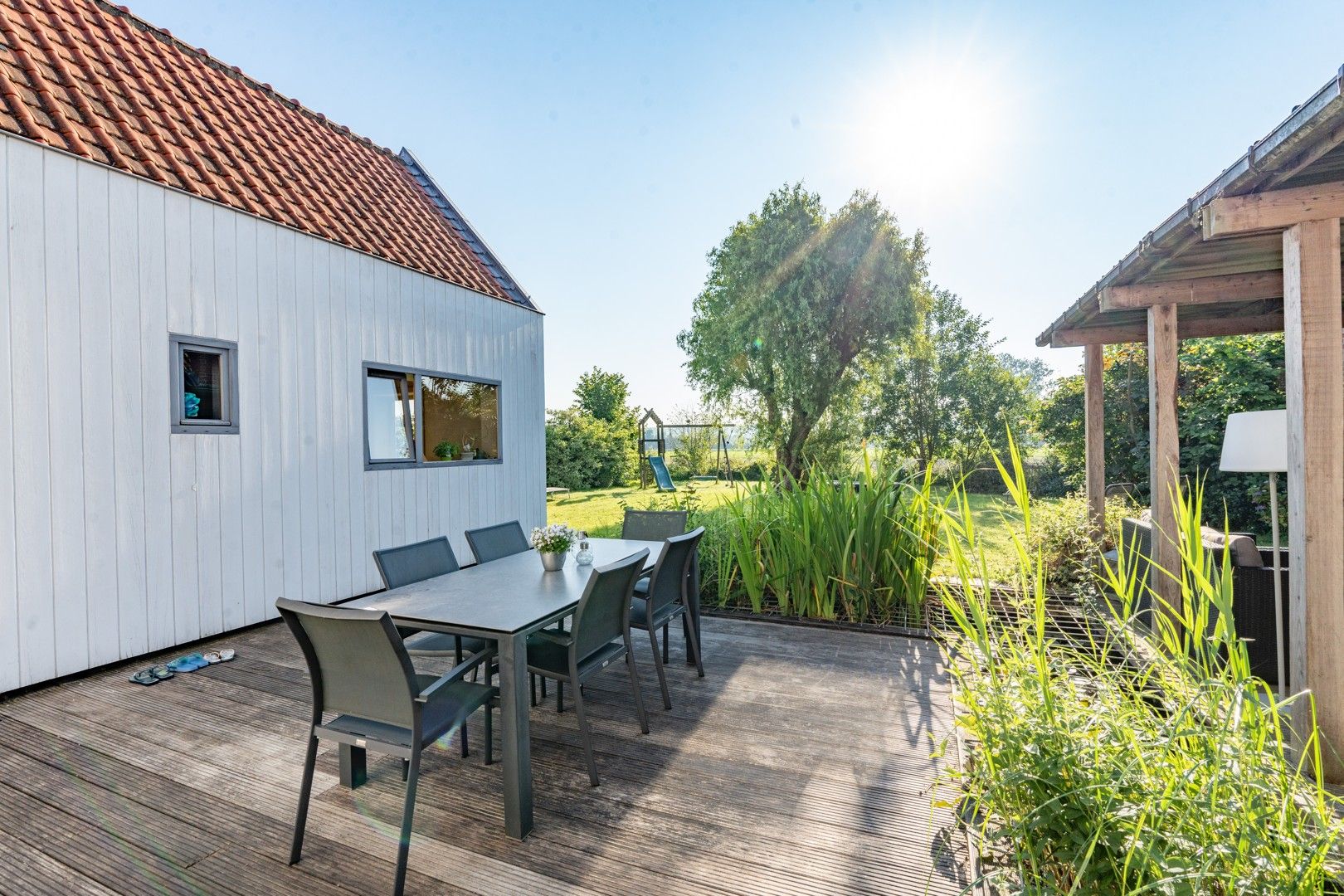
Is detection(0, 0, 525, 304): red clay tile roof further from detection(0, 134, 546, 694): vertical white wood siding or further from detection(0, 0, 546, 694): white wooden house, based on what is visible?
detection(0, 134, 546, 694): vertical white wood siding

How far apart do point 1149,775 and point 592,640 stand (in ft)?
5.90


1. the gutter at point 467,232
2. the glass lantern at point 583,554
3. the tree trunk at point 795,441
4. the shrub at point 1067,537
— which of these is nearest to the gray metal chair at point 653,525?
the glass lantern at point 583,554

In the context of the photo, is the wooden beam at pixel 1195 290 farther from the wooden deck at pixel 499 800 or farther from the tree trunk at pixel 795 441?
the tree trunk at pixel 795 441

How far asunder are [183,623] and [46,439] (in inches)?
54.2

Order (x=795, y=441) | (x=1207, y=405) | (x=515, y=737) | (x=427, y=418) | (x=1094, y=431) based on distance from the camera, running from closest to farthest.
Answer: (x=515, y=737)
(x=1094, y=431)
(x=427, y=418)
(x=1207, y=405)
(x=795, y=441)

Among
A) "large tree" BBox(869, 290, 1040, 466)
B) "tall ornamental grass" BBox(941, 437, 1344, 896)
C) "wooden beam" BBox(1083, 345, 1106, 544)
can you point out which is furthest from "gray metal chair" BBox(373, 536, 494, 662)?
"large tree" BBox(869, 290, 1040, 466)

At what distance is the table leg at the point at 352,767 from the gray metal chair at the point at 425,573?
16.9 inches

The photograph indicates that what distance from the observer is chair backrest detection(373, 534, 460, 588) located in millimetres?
2814

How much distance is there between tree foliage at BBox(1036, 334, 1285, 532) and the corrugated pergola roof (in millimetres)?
1275

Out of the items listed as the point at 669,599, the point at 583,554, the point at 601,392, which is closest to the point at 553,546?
the point at 583,554

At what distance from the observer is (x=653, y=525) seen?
4164mm

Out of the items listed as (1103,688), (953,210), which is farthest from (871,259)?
(1103,688)

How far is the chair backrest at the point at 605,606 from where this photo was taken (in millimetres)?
2307

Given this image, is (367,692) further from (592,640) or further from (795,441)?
(795,441)
